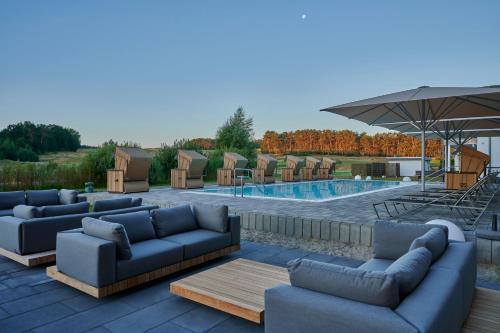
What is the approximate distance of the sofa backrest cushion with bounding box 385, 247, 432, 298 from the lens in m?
1.81

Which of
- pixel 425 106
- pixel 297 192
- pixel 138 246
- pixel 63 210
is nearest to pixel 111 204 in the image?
pixel 63 210

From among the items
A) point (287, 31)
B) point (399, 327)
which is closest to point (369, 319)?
point (399, 327)

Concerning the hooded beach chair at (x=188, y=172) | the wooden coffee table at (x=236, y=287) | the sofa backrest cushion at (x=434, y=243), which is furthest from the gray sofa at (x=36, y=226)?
the hooded beach chair at (x=188, y=172)

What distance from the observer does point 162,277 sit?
12.8 feet

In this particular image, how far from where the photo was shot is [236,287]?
9.87ft

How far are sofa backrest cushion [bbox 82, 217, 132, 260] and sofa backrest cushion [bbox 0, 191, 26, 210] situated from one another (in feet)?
12.2

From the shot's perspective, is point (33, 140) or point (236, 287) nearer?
point (236, 287)

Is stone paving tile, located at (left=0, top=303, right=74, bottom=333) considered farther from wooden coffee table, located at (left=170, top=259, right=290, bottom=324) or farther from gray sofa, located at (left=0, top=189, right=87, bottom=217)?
gray sofa, located at (left=0, top=189, right=87, bottom=217)

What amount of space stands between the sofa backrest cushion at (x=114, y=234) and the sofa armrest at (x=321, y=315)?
194cm

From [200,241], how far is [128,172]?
702cm

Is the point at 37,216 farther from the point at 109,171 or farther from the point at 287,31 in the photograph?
the point at 287,31

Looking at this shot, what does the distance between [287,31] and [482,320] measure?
15.8 metres

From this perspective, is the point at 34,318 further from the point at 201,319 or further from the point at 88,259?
the point at 201,319

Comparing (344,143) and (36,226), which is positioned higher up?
(344,143)
